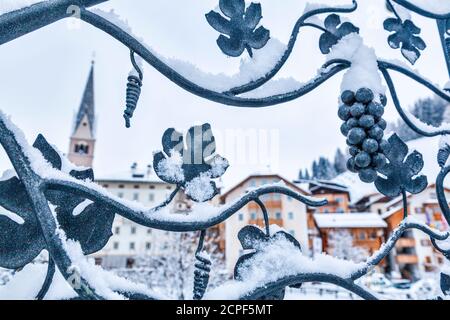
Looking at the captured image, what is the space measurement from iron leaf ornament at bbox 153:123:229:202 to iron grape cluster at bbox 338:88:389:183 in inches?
8.4

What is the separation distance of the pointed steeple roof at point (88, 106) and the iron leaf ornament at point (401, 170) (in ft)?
104

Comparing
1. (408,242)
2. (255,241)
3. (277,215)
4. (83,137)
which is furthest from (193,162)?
(83,137)

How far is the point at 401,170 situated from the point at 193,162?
1.31 ft

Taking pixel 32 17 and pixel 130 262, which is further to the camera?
pixel 130 262

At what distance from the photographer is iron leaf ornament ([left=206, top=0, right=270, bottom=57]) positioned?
1.84 ft

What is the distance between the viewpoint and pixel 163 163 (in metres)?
0.46

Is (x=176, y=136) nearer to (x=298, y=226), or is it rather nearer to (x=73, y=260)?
(x=73, y=260)

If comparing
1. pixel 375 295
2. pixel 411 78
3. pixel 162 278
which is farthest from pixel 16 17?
pixel 162 278

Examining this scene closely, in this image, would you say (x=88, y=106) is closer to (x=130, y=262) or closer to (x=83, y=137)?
(x=83, y=137)

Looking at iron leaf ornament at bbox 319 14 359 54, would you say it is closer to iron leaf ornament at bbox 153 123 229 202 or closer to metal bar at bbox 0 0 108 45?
iron leaf ornament at bbox 153 123 229 202

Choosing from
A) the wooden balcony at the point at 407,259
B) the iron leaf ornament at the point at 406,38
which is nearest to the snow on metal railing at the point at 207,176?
the iron leaf ornament at the point at 406,38

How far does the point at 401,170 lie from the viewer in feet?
1.94

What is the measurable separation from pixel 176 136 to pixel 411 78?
0.59m

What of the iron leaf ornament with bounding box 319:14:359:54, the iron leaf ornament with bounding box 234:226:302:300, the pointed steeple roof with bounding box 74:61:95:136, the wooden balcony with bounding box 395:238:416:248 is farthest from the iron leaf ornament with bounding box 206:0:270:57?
the pointed steeple roof with bounding box 74:61:95:136
